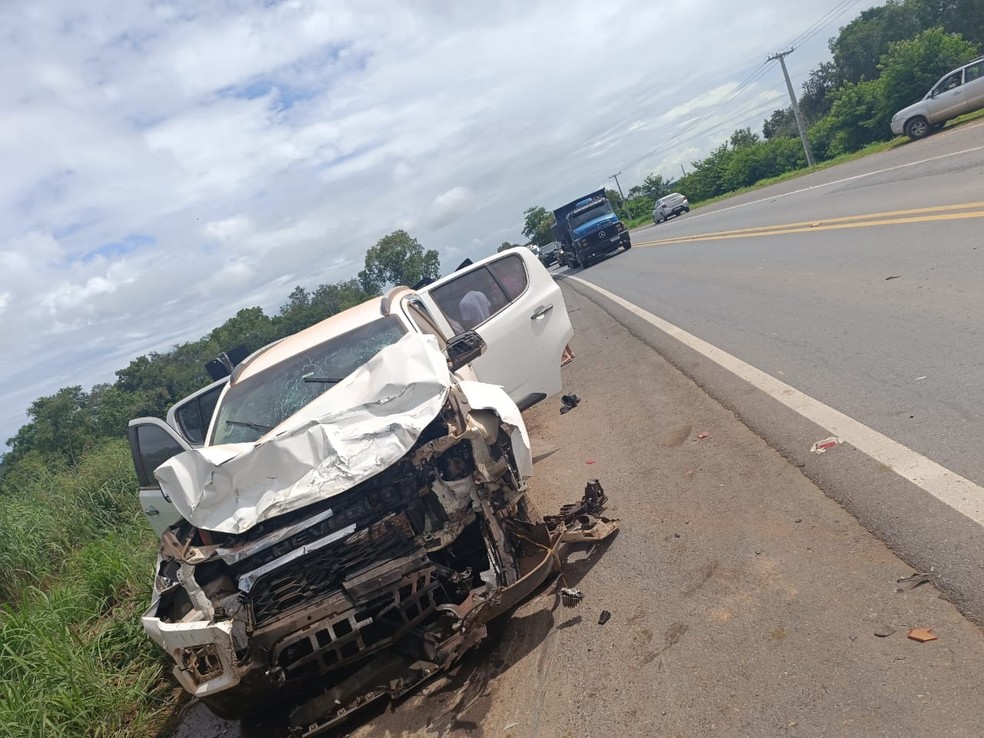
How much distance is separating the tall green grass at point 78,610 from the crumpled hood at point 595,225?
22899mm

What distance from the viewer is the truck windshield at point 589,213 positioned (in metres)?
32.6

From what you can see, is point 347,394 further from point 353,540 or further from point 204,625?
point 204,625

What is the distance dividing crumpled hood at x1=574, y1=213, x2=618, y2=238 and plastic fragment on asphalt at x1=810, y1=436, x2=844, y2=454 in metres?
26.6

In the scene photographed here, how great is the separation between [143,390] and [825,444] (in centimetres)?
2502

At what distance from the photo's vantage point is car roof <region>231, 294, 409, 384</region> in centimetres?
629

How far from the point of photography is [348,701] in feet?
13.0

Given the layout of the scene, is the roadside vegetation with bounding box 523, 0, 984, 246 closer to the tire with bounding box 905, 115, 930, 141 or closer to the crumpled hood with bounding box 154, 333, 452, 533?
the tire with bounding box 905, 115, 930, 141

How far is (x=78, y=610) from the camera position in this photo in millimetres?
6824

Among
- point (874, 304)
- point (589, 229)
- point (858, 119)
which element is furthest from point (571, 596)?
point (858, 119)

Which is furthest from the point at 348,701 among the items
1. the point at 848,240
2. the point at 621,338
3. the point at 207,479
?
the point at 848,240

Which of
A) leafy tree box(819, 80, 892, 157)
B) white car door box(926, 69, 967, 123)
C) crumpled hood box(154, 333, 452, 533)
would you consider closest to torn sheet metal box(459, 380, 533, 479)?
crumpled hood box(154, 333, 452, 533)

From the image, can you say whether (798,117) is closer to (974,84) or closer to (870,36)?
(974,84)

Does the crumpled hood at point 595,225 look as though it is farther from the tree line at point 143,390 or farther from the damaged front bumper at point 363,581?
the damaged front bumper at point 363,581

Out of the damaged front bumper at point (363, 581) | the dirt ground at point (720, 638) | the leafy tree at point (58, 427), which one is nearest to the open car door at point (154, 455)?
the dirt ground at point (720, 638)
